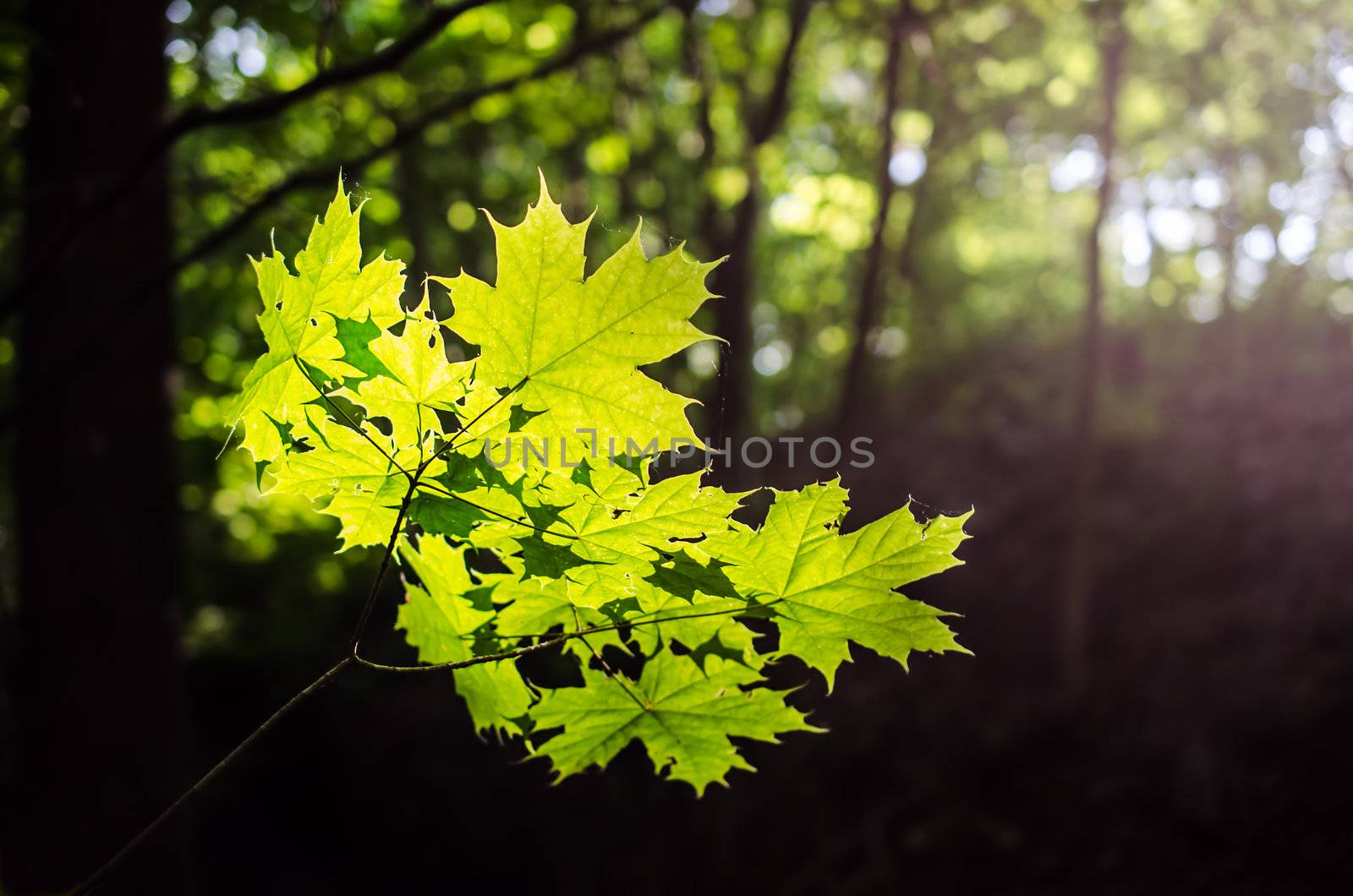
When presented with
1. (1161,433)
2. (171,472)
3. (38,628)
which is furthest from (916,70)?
(38,628)

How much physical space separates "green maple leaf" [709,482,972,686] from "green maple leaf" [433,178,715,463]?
0.12m

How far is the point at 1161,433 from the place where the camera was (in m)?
8.86

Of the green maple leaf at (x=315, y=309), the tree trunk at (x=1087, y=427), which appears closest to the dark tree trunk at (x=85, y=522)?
the green maple leaf at (x=315, y=309)

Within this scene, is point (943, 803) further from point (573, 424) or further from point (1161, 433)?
point (573, 424)

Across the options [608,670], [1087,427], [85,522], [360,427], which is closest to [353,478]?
[360,427]

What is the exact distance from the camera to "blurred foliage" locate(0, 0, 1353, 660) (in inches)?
164

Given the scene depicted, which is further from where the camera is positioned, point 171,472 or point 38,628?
point 171,472

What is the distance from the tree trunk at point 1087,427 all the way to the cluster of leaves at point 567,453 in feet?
21.5

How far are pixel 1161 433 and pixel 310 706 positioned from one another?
8641 mm

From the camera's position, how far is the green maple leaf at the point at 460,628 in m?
0.83

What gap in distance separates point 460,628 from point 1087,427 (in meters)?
6.64

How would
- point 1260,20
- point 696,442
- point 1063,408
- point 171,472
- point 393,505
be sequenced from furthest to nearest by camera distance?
point 1063,408 < point 1260,20 < point 171,472 < point 393,505 < point 696,442

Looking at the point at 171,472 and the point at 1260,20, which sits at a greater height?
the point at 1260,20

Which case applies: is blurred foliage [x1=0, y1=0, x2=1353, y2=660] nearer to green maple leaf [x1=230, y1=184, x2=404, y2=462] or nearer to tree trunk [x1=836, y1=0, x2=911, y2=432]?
tree trunk [x1=836, y1=0, x2=911, y2=432]
